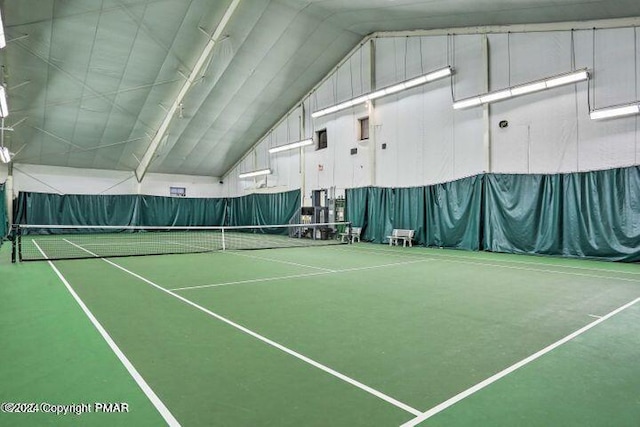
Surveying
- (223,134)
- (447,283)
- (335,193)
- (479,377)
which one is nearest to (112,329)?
(479,377)

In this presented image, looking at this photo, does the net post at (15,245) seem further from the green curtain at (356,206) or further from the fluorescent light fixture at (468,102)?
the fluorescent light fixture at (468,102)

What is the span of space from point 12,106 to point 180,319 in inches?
705

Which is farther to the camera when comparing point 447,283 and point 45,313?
point 447,283

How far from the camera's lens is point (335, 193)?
20.7m

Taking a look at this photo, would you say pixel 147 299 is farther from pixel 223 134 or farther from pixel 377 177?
pixel 223 134

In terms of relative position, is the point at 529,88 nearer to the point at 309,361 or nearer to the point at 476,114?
the point at 476,114

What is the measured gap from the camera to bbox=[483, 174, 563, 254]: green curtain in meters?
12.4

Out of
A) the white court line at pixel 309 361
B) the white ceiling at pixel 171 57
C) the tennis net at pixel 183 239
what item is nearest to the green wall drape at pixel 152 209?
the tennis net at pixel 183 239

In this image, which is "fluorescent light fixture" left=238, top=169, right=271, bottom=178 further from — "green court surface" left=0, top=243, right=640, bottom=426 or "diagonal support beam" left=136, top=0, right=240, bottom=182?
"green court surface" left=0, top=243, right=640, bottom=426

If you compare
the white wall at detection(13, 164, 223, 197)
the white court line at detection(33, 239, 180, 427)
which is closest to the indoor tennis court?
the white court line at detection(33, 239, 180, 427)

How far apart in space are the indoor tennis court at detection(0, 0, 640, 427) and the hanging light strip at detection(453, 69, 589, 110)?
6cm

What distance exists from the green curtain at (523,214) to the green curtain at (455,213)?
1.35 feet

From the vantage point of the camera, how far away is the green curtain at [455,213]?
14.4 metres

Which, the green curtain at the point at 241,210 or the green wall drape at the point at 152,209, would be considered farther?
the green curtain at the point at 241,210
